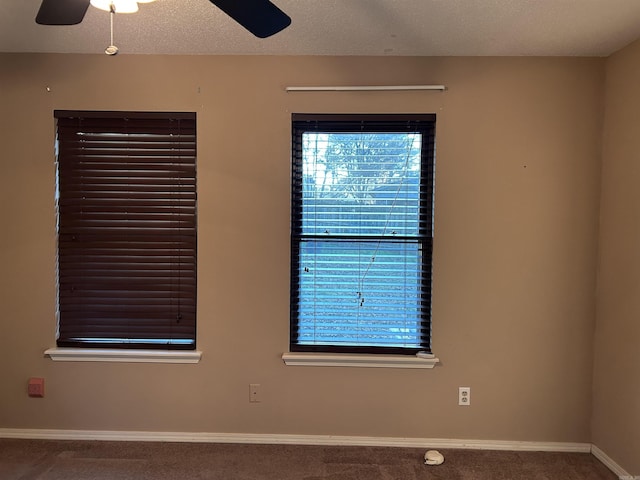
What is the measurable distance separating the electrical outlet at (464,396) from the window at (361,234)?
320 mm

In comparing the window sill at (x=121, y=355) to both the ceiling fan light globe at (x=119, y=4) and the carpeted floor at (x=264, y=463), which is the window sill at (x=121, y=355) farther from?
the ceiling fan light globe at (x=119, y=4)

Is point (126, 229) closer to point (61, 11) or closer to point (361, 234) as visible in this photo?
point (61, 11)

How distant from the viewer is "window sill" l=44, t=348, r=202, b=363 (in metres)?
2.30

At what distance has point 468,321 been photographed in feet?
7.52

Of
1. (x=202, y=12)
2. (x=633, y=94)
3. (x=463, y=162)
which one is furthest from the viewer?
(x=463, y=162)

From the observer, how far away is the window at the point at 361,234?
2.30 metres

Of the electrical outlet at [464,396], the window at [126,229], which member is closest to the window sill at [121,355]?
the window at [126,229]

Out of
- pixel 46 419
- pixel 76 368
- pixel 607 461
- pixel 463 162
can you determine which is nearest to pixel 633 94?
pixel 463 162

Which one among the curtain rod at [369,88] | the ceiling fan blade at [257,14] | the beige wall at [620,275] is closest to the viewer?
the ceiling fan blade at [257,14]

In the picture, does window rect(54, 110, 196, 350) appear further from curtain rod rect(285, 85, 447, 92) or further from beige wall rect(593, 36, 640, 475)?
beige wall rect(593, 36, 640, 475)

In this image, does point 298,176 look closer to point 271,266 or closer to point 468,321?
point 271,266

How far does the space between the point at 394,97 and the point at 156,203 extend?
1601 mm

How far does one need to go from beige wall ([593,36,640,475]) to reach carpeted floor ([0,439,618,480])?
29 cm

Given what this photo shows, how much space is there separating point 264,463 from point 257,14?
2.24 m
